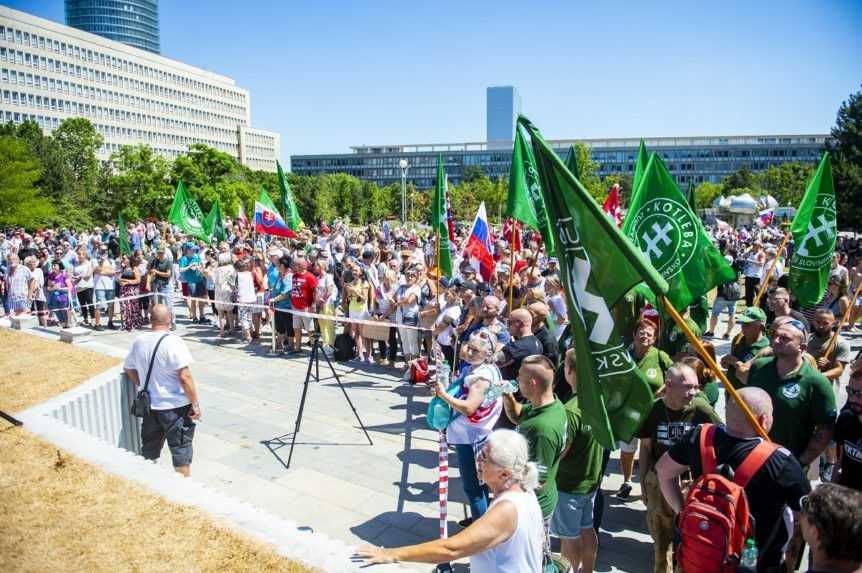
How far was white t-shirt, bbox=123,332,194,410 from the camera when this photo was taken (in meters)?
6.05

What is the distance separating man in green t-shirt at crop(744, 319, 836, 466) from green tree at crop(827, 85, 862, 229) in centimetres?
4412

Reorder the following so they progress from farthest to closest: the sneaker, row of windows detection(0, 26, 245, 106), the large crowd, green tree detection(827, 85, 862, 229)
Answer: row of windows detection(0, 26, 245, 106), green tree detection(827, 85, 862, 229), the sneaker, the large crowd

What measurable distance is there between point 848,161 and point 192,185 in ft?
191

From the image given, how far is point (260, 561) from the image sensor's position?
367 centimetres

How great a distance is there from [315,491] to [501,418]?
89.1 inches

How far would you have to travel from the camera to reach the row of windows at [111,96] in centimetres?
9787

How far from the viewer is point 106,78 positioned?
115 metres

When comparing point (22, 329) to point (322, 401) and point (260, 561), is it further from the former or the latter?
point (260, 561)

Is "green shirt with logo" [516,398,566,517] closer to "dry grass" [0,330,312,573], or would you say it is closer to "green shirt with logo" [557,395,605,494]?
"green shirt with logo" [557,395,605,494]

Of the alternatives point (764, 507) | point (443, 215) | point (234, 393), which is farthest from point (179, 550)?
point (443, 215)

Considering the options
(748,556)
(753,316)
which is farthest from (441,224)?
(748,556)

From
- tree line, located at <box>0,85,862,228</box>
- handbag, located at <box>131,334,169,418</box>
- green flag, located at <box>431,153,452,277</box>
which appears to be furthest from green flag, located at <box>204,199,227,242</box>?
tree line, located at <box>0,85,862,228</box>

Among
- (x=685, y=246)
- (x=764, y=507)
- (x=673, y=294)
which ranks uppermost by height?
(x=685, y=246)

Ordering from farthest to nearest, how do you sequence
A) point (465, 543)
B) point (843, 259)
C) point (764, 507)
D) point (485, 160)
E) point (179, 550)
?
point (485, 160)
point (843, 259)
point (179, 550)
point (764, 507)
point (465, 543)
